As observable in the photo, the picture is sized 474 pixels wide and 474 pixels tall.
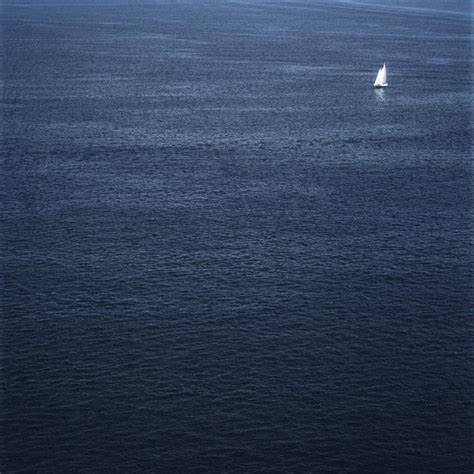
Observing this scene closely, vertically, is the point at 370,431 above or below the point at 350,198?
below

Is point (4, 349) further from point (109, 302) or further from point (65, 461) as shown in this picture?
point (65, 461)

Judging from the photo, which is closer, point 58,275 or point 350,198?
point 58,275

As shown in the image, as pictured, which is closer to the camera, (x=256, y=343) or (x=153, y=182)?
(x=256, y=343)

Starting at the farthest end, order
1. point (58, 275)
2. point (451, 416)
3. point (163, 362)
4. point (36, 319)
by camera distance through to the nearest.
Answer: point (58, 275)
point (36, 319)
point (163, 362)
point (451, 416)

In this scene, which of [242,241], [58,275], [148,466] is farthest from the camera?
[242,241]

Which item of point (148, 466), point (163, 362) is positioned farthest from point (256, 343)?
point (148, 466)

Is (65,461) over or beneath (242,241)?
beneath

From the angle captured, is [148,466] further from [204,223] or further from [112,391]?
[204,223]

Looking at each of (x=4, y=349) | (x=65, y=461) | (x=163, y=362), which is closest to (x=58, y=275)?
(x=4, y=349)

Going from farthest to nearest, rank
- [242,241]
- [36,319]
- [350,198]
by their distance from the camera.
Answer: [350,198] → [242,241] → [36,319]
